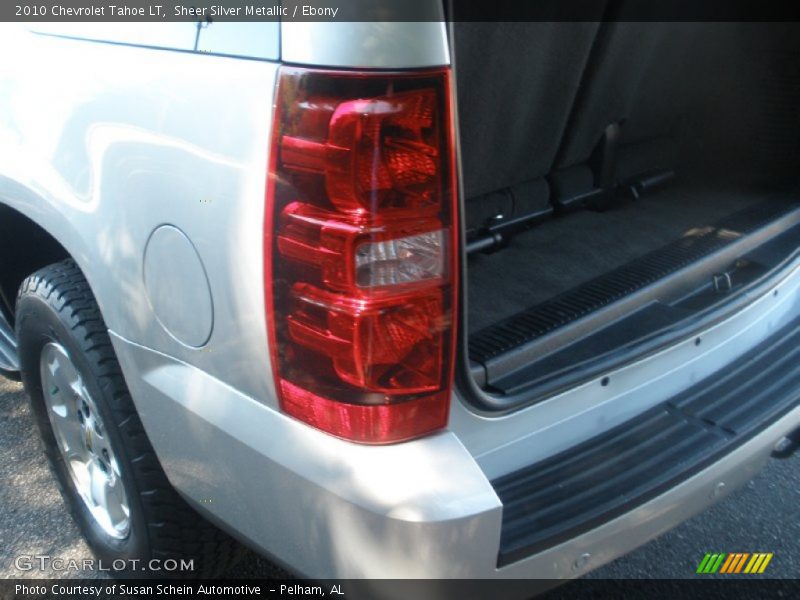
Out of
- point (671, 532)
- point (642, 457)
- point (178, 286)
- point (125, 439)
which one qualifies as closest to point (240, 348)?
point (178, 286)

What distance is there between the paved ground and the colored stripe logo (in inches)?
0.9

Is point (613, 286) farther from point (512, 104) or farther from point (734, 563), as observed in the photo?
point (734, 563)

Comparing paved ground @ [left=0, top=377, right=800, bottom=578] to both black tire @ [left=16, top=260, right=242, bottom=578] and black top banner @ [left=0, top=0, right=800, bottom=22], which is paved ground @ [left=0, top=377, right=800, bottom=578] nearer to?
black tire @ [left=16, top=260, right=242, bottom=578]

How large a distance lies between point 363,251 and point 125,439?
0.91m

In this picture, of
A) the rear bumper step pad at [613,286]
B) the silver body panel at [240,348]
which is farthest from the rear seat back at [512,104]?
A: the silver body panel at [240,348]

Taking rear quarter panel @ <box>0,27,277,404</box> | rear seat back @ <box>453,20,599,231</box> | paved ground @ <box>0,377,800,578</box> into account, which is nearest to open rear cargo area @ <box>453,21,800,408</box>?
rear seat back @ <box>453,20,599,231</box>

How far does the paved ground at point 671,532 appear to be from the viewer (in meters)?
2.37

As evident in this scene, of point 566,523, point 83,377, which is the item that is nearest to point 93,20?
point 83,377

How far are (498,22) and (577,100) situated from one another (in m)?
0.62

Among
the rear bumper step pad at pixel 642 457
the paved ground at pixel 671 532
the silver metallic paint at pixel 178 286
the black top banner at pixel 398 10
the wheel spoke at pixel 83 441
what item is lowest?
the paved ground at pixel 671 532

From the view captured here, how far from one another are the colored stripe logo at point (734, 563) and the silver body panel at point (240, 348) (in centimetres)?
52

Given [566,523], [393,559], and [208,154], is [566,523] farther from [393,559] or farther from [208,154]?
[208,154]

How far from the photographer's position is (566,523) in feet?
5.16

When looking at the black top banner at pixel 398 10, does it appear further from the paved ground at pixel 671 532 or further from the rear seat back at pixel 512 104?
the paved ground at pixel 671 532
